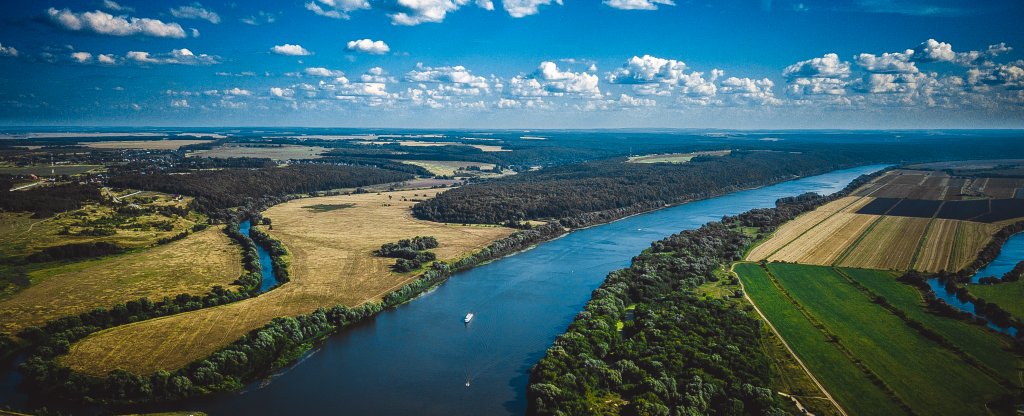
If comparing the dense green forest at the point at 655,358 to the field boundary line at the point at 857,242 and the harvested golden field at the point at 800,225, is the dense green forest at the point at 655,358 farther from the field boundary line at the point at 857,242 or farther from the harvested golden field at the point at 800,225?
the field boundary line at the point at 857,242

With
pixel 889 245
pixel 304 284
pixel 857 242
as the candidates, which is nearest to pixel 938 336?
pixel 889 245

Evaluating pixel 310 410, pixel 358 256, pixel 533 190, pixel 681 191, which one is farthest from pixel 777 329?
pixel 681 191

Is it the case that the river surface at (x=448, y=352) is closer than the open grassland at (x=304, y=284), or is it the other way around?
the river surface at (x=448, y=352)

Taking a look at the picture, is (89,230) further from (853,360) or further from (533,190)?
(853,360)

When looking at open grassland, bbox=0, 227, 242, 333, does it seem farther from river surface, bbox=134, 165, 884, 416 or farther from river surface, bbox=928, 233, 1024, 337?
river surface, bbox=928, 233, 1024, 337

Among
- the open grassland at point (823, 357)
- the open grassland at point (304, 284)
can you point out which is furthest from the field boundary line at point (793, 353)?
the open grassland at point (304, 284)

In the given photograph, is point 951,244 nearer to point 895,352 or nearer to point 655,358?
point 895,352
